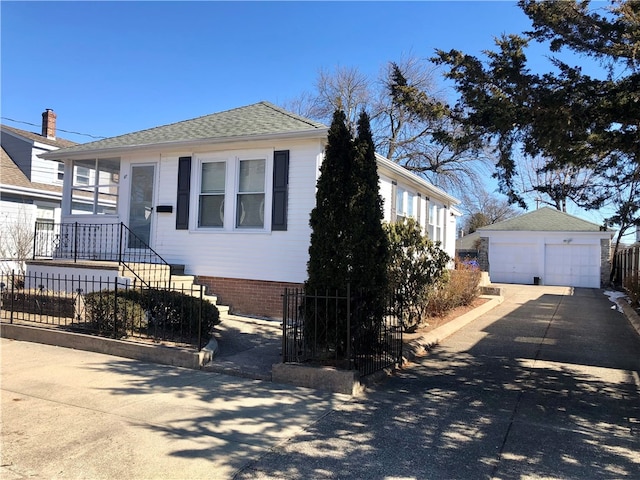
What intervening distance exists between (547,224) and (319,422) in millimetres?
23064

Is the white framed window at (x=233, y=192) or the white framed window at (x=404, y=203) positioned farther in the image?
the white framed window at (x=404, y=203)

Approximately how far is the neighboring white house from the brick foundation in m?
8.54

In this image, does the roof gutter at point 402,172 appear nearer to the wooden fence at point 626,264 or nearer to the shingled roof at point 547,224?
the wooden fence at point 626,264

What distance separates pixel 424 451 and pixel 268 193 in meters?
7.09

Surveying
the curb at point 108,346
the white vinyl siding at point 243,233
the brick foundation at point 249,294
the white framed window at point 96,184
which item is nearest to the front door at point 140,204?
the white vinyl siding at point 243,233

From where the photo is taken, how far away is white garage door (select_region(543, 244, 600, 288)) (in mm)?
22984

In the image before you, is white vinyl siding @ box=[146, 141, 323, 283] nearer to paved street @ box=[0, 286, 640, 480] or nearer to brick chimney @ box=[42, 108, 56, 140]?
paved street @ box=[0, 286, 640, 480]

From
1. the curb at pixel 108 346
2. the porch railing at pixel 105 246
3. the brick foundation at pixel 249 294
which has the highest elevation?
the porch railing at pixel 105 246

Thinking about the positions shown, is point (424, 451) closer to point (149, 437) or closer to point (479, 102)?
point (149, 437)

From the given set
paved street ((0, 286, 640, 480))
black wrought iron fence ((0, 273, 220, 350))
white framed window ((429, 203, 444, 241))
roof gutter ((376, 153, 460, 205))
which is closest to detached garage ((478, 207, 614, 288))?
white framed window ((429, 203, 444, 241))

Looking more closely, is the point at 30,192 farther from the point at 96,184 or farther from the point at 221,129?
the point at 221,129

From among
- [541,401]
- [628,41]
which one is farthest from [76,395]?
[628,41]

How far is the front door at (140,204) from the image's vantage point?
460 inches

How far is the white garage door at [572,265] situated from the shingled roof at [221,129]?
17.4 m
